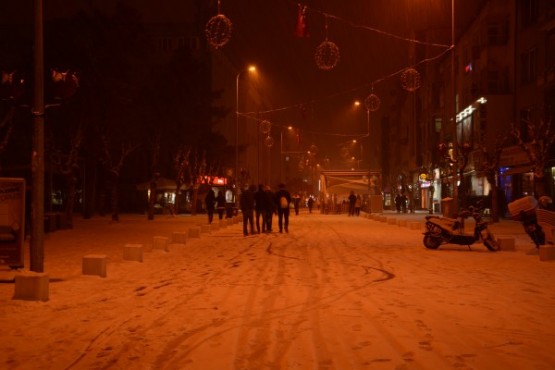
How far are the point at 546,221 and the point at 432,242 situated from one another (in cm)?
315

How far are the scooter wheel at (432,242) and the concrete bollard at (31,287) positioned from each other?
1156 cm

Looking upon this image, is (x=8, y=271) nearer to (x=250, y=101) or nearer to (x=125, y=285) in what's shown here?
(x=125, y=285)

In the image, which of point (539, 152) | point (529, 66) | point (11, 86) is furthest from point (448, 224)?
point (529, 66)

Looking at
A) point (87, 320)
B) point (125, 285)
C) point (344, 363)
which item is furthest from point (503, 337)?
point (125, 285)

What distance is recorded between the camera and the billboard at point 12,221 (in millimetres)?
11305

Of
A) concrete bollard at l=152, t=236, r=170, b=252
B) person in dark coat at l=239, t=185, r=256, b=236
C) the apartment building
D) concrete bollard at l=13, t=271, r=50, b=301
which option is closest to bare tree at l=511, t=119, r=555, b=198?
the apartment building

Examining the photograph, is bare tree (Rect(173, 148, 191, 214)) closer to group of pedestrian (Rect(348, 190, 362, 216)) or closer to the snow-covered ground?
group of pedestrian (Rect(348, 190, 362, 216))

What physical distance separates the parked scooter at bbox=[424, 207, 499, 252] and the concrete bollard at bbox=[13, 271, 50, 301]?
11553 mm

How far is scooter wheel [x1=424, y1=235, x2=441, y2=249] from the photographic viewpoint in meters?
18.2

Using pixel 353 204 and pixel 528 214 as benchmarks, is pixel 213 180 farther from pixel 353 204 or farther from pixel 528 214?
pixel 528 214

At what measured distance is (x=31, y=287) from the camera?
9523 millimetres

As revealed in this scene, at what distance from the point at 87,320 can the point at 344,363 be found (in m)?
3.74

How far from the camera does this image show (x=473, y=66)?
47594 millimetres

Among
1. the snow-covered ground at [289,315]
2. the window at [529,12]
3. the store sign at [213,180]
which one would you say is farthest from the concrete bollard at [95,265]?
the store sign at [213,180]
